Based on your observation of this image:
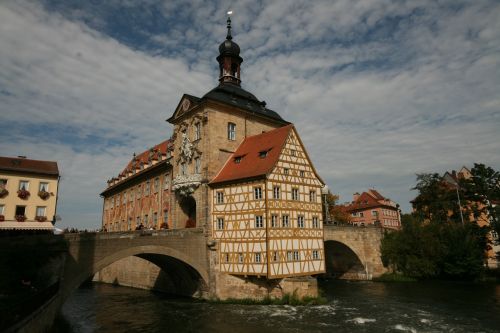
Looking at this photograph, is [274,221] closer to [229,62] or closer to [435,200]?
[229,62]

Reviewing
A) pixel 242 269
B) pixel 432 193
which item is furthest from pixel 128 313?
pixel 432 193

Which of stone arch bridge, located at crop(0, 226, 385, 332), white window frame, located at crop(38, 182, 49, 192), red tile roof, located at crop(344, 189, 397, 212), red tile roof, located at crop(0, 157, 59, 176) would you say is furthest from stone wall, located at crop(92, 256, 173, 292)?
red tile roof, located at crop(344, 189, 397, 212)

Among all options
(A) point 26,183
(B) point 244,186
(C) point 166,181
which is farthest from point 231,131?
(A) point 26,183

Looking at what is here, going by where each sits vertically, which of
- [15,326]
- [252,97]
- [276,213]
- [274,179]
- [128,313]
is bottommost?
[128,313]

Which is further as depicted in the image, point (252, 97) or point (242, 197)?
point (252, 97)

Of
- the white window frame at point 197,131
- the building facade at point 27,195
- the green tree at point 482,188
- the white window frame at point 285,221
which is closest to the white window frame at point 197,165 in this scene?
the white window frame at point 197,131

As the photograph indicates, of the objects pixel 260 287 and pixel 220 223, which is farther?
A: pixel 220 223

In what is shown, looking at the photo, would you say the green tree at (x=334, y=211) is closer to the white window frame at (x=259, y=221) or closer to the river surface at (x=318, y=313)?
the river surface at (x=318, y=313)

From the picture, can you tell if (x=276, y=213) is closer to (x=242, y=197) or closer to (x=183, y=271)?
(x=242, y=197)

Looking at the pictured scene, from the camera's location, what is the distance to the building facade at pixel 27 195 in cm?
2823

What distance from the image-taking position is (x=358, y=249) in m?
36.2

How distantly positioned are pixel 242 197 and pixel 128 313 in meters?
10.5

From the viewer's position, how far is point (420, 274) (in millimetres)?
34594

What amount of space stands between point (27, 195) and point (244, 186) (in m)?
18.2
